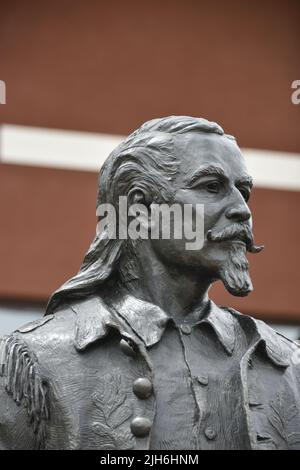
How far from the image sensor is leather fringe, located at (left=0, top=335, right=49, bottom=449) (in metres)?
4.35

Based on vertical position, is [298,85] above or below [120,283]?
above

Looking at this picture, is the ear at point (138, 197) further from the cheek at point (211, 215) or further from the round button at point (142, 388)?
the round button at point (142, 388)

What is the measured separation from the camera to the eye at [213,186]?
4543mm

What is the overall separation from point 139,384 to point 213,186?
0.64 m

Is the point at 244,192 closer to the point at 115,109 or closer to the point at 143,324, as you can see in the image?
the point at 143,324

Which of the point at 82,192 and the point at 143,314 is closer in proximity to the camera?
the point at 143,314

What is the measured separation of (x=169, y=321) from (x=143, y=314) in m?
0.08

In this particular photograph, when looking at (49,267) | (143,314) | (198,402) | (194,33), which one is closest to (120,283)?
(143,314)

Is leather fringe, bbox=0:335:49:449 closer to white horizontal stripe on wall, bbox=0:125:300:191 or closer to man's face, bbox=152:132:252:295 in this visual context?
man's face, bbox=152:132:252:295

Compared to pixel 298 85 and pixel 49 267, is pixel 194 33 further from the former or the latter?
pixel 49 267

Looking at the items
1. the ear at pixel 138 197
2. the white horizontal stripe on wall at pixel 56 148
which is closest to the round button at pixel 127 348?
the ear at pixel 138 197

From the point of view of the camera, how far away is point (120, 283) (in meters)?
4.66

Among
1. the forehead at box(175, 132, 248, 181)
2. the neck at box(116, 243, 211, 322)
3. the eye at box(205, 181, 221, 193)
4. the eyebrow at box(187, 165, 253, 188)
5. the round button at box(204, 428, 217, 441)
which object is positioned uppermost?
the forehead at box(175, 132, 248, 181)

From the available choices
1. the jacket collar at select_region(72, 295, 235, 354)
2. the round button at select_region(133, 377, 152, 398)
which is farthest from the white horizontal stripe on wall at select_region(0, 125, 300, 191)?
the round button at select_region(133, 377, 152, 398)
